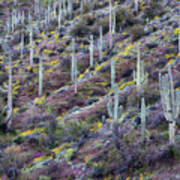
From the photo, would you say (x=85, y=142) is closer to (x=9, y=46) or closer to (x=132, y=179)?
(x=132, y=179)

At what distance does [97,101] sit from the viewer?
1852cm

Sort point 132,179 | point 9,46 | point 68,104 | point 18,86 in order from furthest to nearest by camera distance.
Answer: point 9,46
point 18,86
point 68,104
point 132,179

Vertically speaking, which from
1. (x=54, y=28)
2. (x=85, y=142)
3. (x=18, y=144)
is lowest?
(x=18, y=144)

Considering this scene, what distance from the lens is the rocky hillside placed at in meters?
9.30

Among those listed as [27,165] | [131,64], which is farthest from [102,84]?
[27,165]

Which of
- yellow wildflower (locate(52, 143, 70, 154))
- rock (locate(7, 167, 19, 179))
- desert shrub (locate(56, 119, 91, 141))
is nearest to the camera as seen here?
rock (locate(7, 167, 19, 179))

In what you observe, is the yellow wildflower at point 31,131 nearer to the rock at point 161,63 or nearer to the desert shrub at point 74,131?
the desert shrub at point 74,131

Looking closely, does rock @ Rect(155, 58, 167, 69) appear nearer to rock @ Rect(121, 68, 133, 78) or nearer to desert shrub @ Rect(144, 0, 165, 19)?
rock @ Rect(121, 68, 133, 78)

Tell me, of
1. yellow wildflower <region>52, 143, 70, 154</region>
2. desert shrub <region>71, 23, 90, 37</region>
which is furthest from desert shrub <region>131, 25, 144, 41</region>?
yellow wildflower <region>52, 143, 70, 154</region>

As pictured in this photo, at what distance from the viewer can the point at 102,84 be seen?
2125cm

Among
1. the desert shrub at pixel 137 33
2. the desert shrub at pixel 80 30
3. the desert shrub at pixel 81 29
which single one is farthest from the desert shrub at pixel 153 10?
the desert shrub at pixel 80 30

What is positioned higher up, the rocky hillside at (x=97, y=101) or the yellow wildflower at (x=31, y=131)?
the rocky hillside at (x=97, y=101)

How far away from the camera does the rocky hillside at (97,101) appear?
30.5 feet

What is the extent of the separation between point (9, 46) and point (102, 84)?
22814 millimetres
